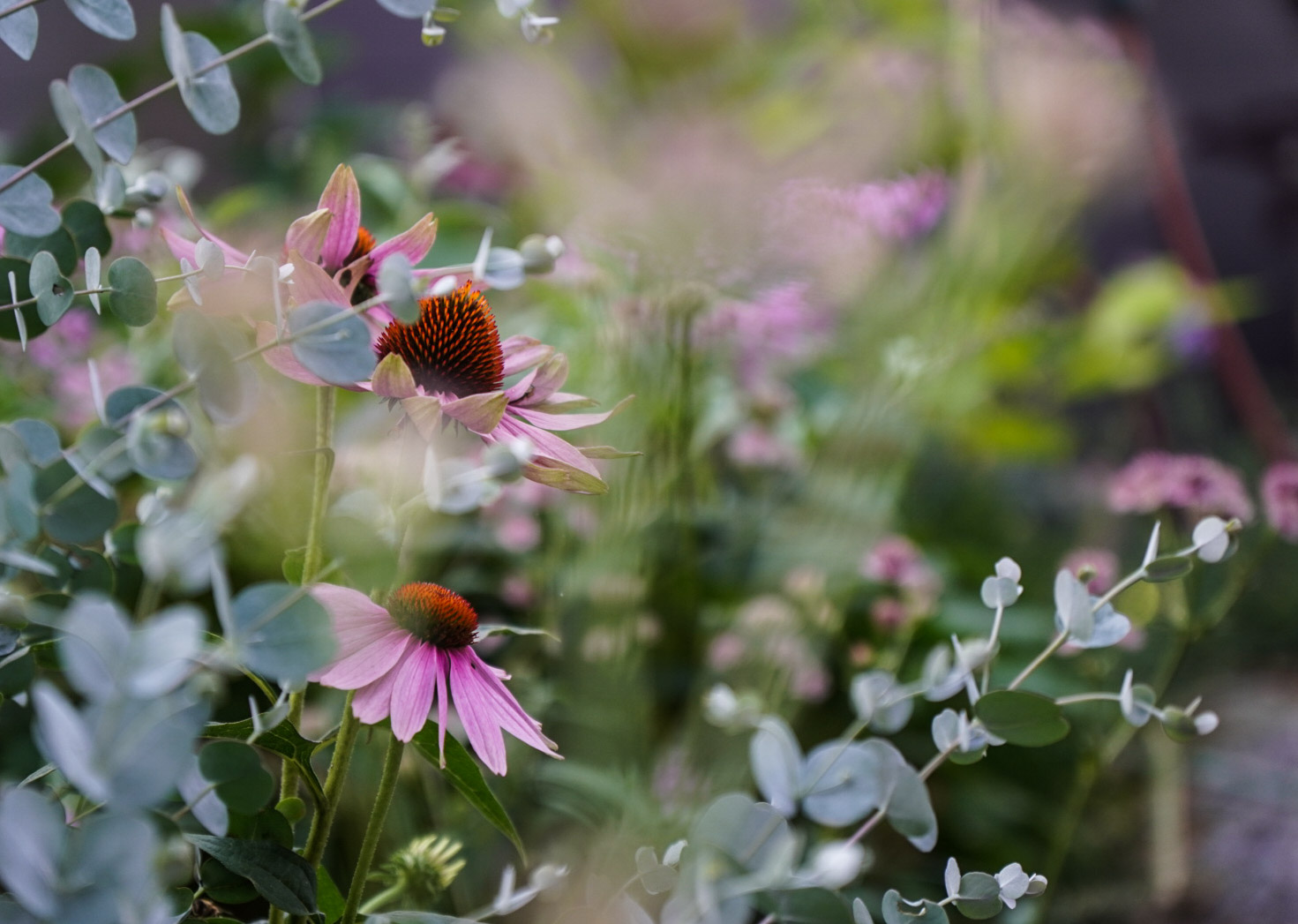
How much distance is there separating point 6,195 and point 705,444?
0.44m

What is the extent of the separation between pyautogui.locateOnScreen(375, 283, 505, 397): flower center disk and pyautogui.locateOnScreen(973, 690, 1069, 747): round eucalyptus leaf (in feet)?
0.33

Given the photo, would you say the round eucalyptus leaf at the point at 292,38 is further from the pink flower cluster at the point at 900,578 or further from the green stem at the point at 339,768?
the pink flower cluster at the point at 900,578

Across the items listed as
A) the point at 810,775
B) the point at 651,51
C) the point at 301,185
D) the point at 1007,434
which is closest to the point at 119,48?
the point at 301,185

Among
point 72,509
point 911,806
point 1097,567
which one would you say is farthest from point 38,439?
point 1097,567

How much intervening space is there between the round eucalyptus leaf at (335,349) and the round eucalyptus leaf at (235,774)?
48 mm

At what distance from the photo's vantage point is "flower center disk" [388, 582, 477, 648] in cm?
16

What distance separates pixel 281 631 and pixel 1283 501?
49 cm

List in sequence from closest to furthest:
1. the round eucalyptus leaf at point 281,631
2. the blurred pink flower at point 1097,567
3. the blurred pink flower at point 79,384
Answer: the round eucalyptus leaf at point 281,631, the blurred pink flower at point 1097,567, the blurred pink flower at point 79,384

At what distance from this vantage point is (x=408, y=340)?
18cm

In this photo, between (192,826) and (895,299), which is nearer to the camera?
(192,826)

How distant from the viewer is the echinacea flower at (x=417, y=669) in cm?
15

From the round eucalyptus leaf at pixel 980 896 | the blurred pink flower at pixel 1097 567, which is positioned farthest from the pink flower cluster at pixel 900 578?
the round eucalyptus leaf at pixel 980 896

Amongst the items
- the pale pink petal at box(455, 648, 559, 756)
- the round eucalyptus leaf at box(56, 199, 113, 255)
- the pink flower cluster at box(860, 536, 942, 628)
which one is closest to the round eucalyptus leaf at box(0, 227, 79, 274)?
the round eucalyptus leaf at box(56, 199, 113, 255)

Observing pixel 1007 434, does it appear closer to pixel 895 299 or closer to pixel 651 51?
pixel 895 299
